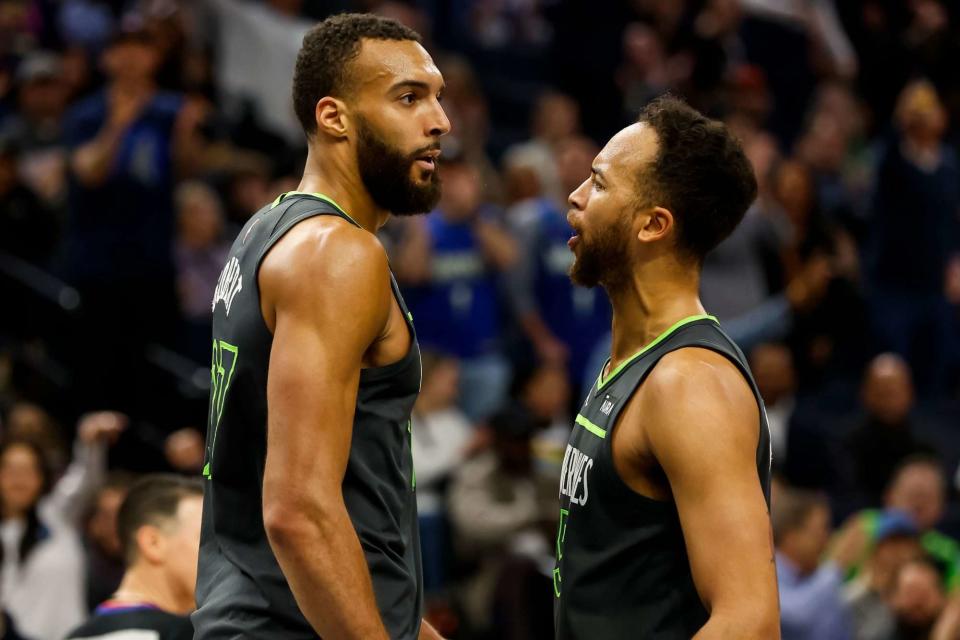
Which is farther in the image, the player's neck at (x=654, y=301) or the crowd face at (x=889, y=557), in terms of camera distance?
the crowd face at (x=889, y=557)

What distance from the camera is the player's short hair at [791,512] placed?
291 inches

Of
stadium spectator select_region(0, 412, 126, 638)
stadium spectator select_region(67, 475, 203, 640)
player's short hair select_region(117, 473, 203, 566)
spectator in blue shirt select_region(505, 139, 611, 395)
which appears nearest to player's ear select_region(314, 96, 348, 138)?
stadium spectator select_region(67, 475, 203, 640)

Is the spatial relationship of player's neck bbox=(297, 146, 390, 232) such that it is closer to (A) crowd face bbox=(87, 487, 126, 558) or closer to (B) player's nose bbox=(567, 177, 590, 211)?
(B) player's nose bbox=(567, 177, 590, 211)

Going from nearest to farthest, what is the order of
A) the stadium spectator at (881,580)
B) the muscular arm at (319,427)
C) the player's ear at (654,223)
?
the muscular arm at (319,427)
the player's ear at (654,223)
the stadium spectator at (881,580)

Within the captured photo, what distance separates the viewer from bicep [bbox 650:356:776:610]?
2895 mm

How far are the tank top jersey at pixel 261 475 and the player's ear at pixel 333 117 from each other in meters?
0.15

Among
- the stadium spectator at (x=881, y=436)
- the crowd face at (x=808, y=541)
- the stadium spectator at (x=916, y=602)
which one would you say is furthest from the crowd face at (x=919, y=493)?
the crowd face at (x=808, y=541)

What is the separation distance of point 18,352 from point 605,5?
7.10m

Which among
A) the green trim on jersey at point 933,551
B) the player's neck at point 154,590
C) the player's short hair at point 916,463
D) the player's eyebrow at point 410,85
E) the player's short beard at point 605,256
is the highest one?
the player's eyebrow at point 410,85

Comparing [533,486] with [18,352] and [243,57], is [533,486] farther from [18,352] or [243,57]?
[243,57]

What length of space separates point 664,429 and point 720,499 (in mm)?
179

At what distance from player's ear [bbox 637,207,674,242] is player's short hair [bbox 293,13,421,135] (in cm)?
65

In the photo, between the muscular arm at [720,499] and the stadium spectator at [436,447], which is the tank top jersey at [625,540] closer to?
the muscular arm at [720,499]

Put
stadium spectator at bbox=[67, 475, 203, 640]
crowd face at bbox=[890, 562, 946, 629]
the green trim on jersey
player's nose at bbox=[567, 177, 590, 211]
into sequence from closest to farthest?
player's nose at bbox=[567, 177, 590, 211], stadium spectator at bbox=[67, 475, 203, 640], crowd face at bbox=[890, 562, 946, 629], the green trim on jersey
